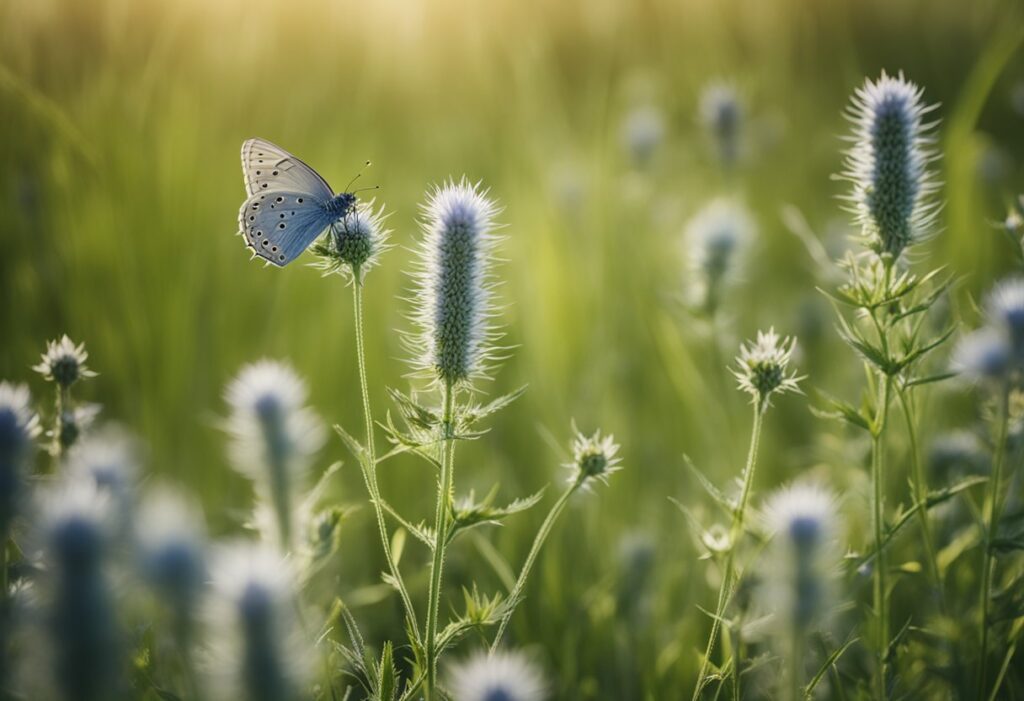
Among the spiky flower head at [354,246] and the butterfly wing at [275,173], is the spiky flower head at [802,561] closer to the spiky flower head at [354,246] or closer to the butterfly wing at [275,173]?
the spiky flower head at [354,246]

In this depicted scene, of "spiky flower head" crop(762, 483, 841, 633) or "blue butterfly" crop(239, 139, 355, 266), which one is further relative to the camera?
"blue butterfly" crop(239, 139, 355, 266)

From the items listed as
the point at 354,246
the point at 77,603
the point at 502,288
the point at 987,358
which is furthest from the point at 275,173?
the point at 502,288

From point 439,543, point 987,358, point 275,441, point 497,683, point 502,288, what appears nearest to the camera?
point 497,683

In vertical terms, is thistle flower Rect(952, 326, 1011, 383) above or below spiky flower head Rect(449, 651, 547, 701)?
above

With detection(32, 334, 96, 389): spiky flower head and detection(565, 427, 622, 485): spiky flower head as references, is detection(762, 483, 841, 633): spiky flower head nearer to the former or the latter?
detection(565, 427, 622, 485): spiky flower head

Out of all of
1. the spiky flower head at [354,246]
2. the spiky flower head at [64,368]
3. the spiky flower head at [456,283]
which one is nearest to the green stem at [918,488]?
the spiky flower head at [456,283]

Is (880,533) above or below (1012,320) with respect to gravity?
below

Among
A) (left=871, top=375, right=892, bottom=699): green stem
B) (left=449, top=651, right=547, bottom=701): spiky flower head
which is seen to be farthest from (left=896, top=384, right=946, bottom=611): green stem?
(left=449, top=651, right=547, bottom=701): spiky flower head

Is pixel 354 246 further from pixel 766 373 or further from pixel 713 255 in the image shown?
pixel 713 255
